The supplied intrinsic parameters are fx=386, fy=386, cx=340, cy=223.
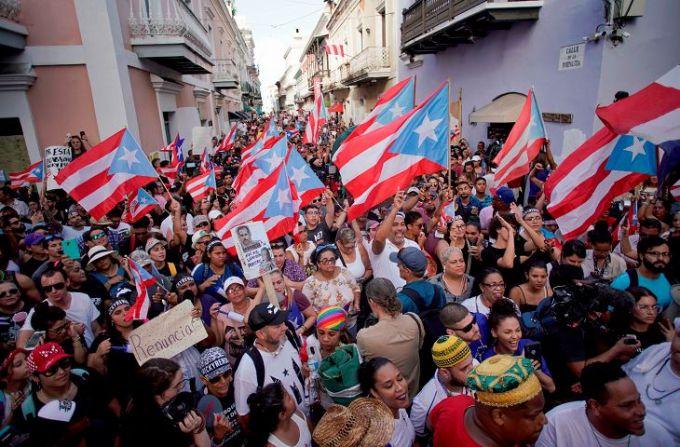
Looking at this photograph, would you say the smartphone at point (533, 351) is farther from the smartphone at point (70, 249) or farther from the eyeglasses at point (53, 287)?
the smartphone at point (70, 249)

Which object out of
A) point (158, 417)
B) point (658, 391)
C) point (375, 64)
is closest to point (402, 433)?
point (158, 417)

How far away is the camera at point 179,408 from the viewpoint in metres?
2.05

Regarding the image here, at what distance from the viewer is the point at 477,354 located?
268 centimetres

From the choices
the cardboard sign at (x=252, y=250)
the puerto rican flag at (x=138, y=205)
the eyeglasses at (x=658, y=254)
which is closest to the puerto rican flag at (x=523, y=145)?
the eyeglasses at (x=658, y=254)

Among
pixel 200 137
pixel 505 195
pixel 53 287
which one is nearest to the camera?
pixel 53 287

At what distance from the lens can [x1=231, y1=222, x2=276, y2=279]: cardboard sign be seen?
335 cm

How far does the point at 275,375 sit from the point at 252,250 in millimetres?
1214

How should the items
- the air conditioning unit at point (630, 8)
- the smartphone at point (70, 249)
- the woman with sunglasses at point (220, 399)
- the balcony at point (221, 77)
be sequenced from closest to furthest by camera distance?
the woman with sunglasses at point (220, 399) → the smartphone at point (70, 249) → the air conditioning unit at point (630, 8) → the balcony at point (221, 77)

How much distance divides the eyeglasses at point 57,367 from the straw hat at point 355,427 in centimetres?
171

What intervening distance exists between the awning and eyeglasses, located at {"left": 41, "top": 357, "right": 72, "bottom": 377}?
1048 cm

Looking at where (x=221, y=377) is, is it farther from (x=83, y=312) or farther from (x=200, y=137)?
(x=200, y=137)

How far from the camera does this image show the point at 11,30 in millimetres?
7980

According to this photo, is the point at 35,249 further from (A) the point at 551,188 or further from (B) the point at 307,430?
(A) the point at 551,188

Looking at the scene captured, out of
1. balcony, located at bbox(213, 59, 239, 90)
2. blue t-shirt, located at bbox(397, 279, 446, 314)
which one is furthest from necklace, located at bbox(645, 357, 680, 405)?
balcony, located at bbox(213, 59, 239, 90)
